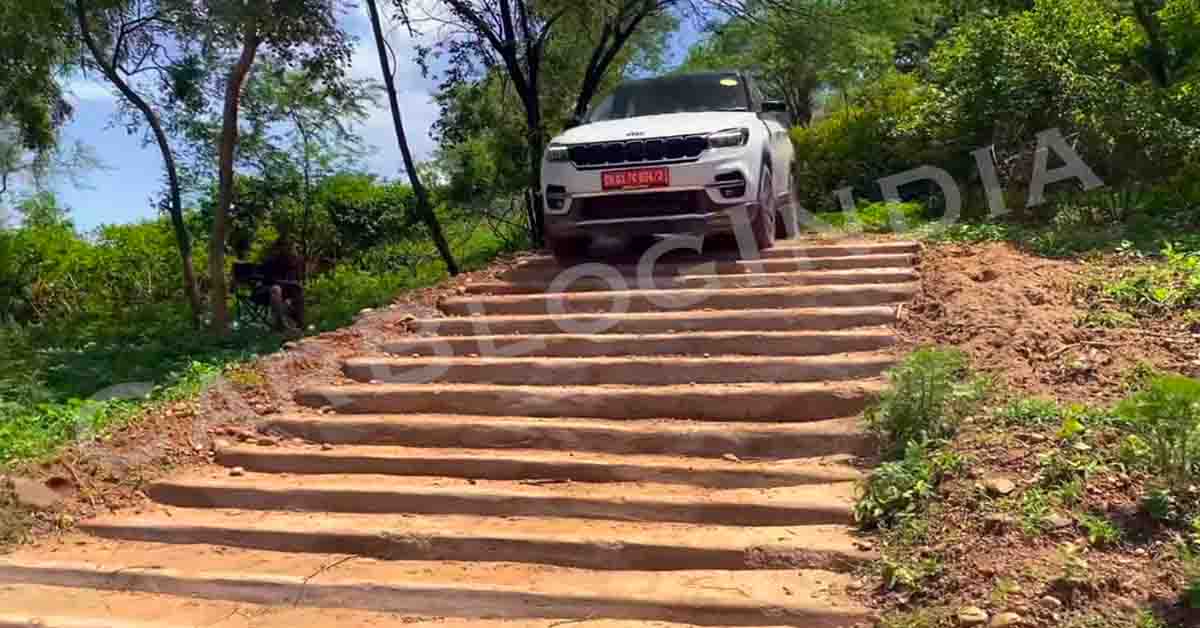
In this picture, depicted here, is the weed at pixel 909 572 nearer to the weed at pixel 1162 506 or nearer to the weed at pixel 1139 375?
the weed at pixel 1162 506

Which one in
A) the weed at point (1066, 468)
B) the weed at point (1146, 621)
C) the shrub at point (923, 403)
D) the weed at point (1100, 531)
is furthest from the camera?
the shrub at point (923, 403)

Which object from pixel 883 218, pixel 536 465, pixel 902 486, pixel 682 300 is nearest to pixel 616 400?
pixel 536 465

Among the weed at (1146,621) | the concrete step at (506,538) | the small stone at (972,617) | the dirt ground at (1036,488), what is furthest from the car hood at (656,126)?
the weed at (1146,621)

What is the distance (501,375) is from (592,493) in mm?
1894

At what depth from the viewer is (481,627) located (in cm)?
426

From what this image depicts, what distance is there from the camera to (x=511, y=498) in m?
5.28

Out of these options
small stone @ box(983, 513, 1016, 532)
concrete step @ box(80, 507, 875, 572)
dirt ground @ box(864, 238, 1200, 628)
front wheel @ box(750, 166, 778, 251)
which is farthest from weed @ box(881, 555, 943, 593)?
front wheel @ box(750, 166, 778, 251)

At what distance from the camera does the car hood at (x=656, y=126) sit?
827 cm

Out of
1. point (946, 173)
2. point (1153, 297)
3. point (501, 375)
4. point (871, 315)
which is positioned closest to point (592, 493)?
point (501, 375)

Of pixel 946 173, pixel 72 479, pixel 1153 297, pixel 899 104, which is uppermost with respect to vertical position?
pixel 899 104

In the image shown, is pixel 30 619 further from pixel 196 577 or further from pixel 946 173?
pixel 946 173

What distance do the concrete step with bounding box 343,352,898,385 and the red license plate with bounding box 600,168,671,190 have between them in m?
1.89

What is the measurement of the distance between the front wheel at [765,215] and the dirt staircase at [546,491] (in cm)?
106

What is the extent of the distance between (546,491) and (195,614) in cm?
177
